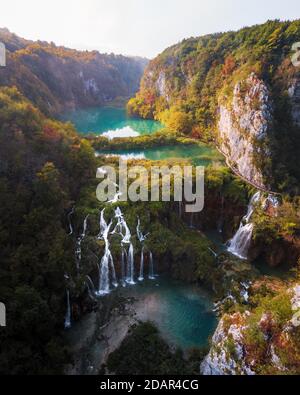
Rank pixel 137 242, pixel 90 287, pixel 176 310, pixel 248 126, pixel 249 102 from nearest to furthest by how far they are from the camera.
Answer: pixel 176 310
pixel 90 287
pixel 137 242
pixel 248 126
pixel 249 102

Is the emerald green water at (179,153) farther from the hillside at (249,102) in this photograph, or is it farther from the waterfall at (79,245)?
the waterfall at (79,245)

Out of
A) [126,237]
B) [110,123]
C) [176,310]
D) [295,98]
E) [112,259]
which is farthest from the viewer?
[110,123]

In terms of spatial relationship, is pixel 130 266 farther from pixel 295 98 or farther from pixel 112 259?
pixel 295 98

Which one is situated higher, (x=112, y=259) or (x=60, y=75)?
(x=60, y=75)

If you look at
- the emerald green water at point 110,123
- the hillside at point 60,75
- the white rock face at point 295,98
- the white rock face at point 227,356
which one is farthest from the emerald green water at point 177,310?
the emerald green water at point 110,123

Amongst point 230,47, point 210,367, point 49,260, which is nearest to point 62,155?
point 49,260

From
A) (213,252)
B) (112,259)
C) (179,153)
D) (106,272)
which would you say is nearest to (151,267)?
(112,259)
